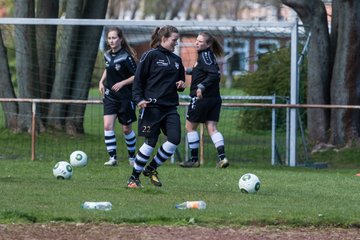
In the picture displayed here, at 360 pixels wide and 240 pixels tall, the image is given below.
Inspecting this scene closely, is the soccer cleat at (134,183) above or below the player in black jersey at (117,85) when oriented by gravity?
below

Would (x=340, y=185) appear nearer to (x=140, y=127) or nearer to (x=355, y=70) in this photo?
(x=140, y=127)

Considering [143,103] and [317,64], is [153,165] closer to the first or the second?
[143,103]

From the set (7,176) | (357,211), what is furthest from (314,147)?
(357,211)

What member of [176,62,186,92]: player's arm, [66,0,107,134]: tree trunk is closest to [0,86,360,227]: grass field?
[176,62,186,92]: player's arm

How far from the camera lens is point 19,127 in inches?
805

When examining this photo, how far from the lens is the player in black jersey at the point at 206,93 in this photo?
48.0ft

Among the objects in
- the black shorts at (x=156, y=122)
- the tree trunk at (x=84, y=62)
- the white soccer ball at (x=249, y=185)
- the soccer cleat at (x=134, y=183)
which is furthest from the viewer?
the tree trunk at (x=84, y=62)

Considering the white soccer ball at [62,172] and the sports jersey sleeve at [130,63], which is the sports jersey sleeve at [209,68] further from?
the white soccer ball at [62,172]

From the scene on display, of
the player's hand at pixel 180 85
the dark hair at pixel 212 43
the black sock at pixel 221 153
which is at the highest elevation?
the dark hair at pixel 212 43

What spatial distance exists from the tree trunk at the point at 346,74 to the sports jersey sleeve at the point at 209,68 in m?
4.16

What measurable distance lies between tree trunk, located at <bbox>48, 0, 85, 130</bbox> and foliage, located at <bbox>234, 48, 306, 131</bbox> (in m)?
5.52

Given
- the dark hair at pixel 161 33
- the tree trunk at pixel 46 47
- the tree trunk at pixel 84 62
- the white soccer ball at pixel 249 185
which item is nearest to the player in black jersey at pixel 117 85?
the dark hair at pixel 161 33

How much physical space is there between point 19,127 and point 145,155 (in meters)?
9.47

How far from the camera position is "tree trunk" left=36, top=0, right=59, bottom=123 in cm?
2083
